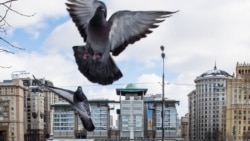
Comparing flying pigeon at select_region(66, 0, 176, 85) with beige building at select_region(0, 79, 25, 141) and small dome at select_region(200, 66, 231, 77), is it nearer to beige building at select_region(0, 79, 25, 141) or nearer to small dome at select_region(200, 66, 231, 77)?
beige building at select_region(0, 79, 25, 141)

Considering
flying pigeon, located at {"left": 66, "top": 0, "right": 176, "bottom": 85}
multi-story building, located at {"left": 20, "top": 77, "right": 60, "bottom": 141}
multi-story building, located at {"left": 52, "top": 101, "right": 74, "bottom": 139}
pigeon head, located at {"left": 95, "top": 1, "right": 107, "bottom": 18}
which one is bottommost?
multi-story building, located at {"left": 20, "top": 77, "right": 60, "bottom": 141}

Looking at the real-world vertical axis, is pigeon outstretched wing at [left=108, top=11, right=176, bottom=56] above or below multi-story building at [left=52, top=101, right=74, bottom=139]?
above

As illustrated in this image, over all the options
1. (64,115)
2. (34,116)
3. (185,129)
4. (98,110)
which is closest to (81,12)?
(98,110)

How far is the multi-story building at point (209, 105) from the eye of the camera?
180 feet

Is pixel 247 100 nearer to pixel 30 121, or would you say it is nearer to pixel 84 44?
pixel 30 121

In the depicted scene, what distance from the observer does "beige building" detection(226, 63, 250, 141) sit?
4107cm

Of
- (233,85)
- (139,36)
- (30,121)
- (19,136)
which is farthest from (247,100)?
(139,36)

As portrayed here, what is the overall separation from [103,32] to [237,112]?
41105 millimetres

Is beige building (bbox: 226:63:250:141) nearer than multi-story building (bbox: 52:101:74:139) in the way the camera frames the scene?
No

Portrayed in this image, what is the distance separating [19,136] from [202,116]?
2266 cm

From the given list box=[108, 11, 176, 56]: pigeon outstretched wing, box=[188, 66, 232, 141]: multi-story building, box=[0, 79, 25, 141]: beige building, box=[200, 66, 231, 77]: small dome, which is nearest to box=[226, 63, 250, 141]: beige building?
box=[200, 66, 231, 77]: small dome

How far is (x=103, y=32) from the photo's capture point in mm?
3391

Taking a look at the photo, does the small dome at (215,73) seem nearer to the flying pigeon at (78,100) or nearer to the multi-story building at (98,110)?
the multi-story building at (98,110)

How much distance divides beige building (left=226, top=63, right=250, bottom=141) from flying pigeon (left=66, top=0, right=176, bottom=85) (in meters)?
37.1
